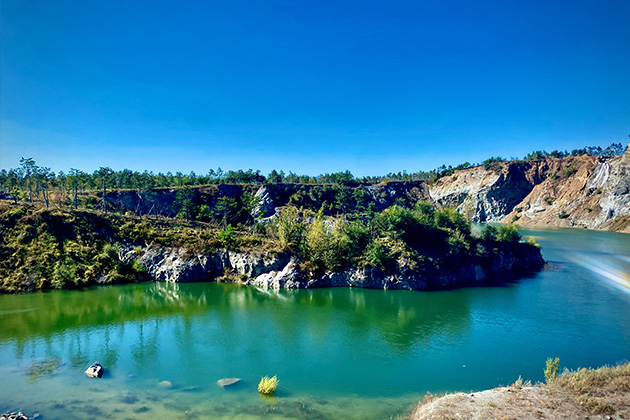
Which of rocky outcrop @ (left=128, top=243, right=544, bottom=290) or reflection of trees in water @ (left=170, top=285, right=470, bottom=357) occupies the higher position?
rocky outcrop @ (left=128, top=243, right=544, bottom=290)

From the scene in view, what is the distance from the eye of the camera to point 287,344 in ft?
108

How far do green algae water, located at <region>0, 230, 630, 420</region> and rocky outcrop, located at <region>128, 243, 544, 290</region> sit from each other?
1880 millimetres

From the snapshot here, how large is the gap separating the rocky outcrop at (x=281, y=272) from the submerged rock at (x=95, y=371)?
89.9ft

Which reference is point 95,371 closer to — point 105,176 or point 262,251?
point 262,251

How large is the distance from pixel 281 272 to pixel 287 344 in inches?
813

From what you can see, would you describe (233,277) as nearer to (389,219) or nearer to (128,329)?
(128,329)

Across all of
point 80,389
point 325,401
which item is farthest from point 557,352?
point 80,389

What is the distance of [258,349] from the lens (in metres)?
31.6

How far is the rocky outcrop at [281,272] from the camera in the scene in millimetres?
51500

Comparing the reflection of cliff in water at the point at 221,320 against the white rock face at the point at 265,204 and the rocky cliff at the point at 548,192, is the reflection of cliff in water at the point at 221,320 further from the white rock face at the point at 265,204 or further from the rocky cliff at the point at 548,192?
the rocky cliff at the point at 548,192

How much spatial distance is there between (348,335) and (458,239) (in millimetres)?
31027

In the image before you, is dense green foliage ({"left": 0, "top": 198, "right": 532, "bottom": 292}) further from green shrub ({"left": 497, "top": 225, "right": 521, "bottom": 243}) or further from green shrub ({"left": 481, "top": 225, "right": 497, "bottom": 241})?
green shrub ({"left": 497, "top": 225, "right": 521, "bottom": 243})

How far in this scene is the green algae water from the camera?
23266 mm

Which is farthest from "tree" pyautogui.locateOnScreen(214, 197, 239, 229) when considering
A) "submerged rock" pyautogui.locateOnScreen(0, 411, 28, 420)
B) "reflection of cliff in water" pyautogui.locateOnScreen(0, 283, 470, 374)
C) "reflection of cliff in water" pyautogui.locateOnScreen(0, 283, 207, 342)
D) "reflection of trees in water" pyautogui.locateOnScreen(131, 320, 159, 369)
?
"submerged rock" pyautogui.locateOnScreen(0, 411, 28, 420)
